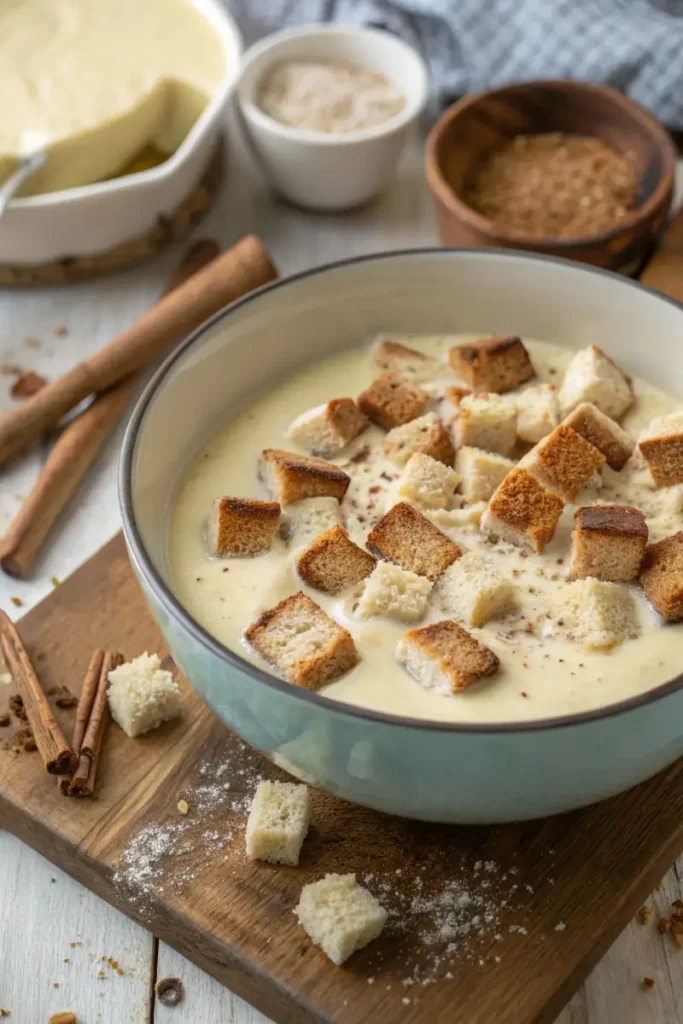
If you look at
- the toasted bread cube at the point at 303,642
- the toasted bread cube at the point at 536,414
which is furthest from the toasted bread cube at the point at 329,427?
the toasted bread cube at the point at 303,642

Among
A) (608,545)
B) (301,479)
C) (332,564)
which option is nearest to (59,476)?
(301,479)

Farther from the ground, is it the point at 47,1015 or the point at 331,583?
the point at 331,583

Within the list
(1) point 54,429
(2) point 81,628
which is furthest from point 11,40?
(2) point 81,628

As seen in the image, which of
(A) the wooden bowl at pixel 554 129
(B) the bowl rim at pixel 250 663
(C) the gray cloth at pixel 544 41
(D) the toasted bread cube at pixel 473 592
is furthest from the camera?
(C) the gray cloth at pixel 544 41

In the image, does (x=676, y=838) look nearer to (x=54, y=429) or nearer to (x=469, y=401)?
(x=469, y=401)

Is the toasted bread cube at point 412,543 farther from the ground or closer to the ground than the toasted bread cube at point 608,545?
farther from the ground

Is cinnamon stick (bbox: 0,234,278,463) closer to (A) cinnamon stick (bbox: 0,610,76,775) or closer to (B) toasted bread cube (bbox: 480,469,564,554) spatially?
(A) cinnamon stick (bbox: 0,610,76,775)

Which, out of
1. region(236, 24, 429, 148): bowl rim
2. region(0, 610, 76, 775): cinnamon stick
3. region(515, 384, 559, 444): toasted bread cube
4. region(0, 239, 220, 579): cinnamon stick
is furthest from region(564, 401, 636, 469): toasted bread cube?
region(236, 24, 429, 148): bowl rim

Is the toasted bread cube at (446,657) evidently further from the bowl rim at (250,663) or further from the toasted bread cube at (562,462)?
the toasted bread cube at (562,462)
